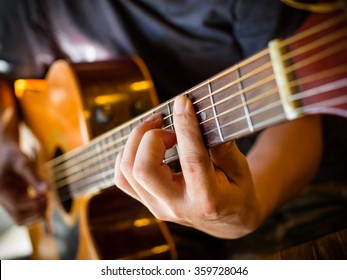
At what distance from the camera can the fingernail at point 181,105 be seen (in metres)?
0.37

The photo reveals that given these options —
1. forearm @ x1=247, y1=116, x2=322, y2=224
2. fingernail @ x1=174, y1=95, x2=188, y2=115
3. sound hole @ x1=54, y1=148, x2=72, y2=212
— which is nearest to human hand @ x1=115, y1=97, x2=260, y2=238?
fingernail @ x1=174, y1=95, x2=188, y2=115

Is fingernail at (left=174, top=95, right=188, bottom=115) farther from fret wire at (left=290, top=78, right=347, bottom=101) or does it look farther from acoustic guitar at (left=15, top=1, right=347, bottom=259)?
fret wire at (left=290, top=78, right=347, bottom=101)

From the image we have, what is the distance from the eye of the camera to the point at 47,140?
756mm

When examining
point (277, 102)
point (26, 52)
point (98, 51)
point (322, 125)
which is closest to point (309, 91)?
point (277, 102)

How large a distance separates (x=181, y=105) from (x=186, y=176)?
68 mm

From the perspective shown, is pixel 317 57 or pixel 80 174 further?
pixel 80 174

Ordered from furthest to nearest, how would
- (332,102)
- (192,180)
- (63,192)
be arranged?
(63,192), (192,180), (332,102)

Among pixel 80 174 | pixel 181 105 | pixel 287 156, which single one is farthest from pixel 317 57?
pixel 80 174

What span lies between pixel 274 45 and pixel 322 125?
14.5 inches

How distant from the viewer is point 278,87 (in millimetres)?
300

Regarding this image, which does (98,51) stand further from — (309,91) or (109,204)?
(309,91)

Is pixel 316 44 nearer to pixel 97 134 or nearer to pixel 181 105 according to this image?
pixel 181 105

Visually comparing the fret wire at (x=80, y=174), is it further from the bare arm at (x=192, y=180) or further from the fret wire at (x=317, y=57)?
the fret wire at (x=317, y=57)

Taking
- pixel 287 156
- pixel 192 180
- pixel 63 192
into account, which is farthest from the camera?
pixel 63 192
